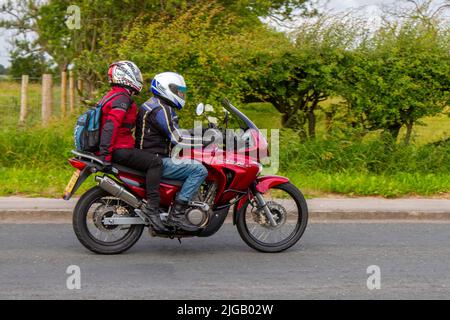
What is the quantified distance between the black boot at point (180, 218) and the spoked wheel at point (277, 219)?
1.78ft

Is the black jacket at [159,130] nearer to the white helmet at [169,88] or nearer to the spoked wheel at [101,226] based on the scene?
the white helmet at [169,88]

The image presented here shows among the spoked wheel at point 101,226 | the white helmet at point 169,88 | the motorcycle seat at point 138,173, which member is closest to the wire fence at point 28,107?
the spoked wheel at point 101,226

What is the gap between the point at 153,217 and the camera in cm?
735

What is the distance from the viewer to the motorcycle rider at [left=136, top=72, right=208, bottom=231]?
23.9 ft

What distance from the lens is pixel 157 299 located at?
6.10 meters

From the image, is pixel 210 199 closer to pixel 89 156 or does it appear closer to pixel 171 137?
pixel 171 137

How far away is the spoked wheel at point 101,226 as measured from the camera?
7.35 metres

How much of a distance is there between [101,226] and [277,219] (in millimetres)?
1731

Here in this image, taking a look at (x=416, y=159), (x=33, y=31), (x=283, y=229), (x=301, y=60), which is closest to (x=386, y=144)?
(x=416, y=159)

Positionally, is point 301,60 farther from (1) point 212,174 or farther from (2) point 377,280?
(2) point 377,280

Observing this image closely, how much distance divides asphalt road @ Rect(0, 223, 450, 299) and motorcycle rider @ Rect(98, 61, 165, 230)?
62 centimetres

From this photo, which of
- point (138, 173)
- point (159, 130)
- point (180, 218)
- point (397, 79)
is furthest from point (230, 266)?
point (397, 79)
